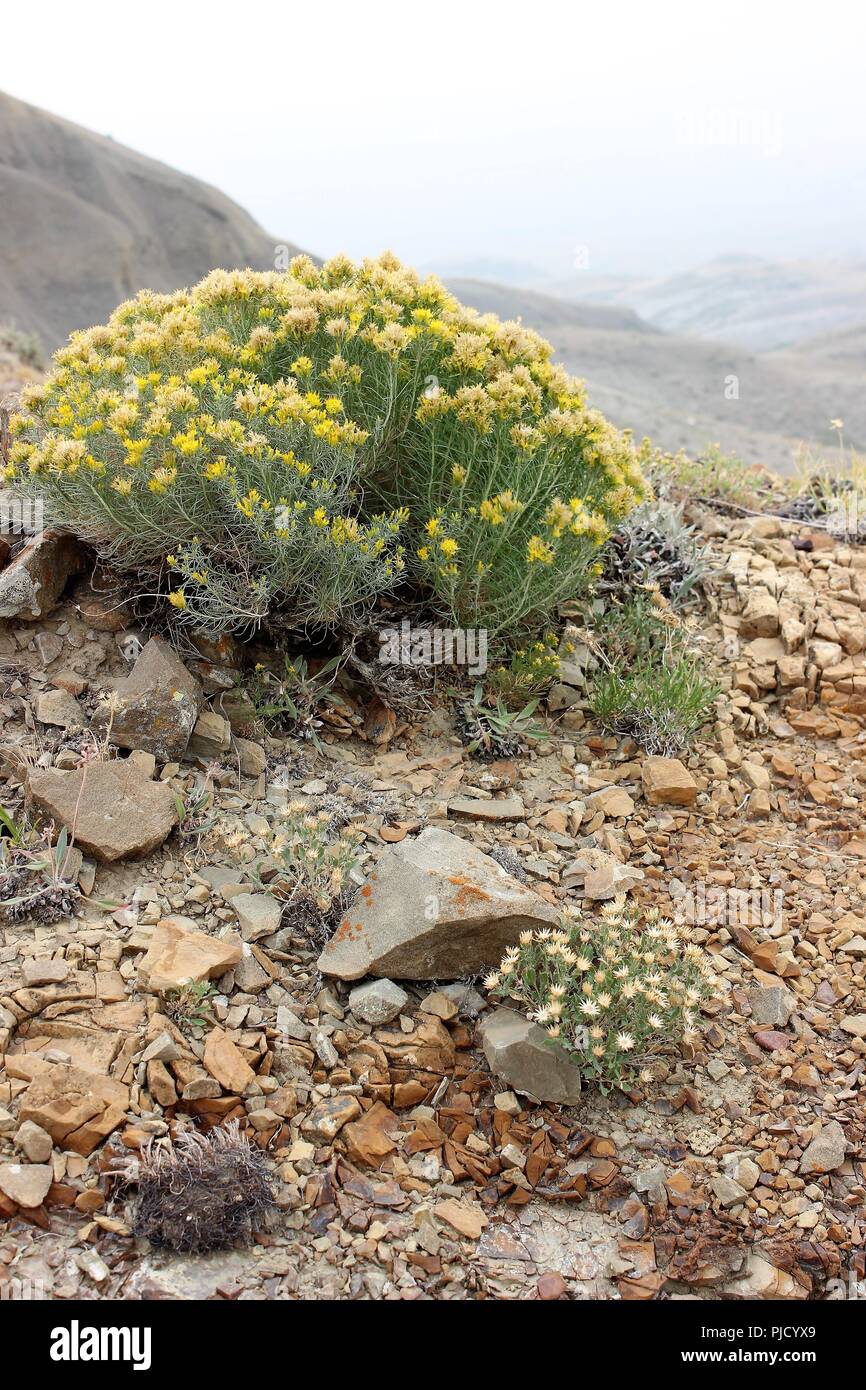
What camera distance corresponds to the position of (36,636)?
412 centimetres

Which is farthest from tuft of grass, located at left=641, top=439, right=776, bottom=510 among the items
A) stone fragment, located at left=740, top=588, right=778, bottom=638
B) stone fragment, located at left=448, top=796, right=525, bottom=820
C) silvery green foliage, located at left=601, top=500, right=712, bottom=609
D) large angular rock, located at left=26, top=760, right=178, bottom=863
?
large angular rock, located at left=26, top=760, right=178, bottom=863

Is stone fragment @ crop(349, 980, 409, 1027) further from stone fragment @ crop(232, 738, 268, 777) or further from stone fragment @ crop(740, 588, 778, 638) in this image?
stone fragment @ crop(740, 588, 778, 638)

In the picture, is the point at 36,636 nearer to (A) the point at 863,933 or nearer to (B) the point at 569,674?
(B) the point at 569,674

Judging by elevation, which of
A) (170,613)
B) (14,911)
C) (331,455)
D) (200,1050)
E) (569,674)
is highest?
(331,455)

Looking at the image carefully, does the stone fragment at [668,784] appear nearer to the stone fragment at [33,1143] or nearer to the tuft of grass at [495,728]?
the tuft of grass at [495,728]

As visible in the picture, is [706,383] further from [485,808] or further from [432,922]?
[432,922]

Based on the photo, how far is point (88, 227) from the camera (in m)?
23.6

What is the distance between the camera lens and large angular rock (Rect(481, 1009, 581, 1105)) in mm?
2984

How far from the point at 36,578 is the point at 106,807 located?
115 centimetres

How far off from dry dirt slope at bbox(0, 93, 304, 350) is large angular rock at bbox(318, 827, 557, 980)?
65.6 feet

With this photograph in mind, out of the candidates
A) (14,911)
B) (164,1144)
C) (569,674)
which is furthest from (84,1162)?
(569,674)

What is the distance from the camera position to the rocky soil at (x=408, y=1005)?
8.57ft

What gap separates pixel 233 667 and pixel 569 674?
1.53 m

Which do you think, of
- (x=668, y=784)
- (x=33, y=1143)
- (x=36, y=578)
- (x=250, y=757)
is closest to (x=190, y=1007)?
(x=33, y=1143)
